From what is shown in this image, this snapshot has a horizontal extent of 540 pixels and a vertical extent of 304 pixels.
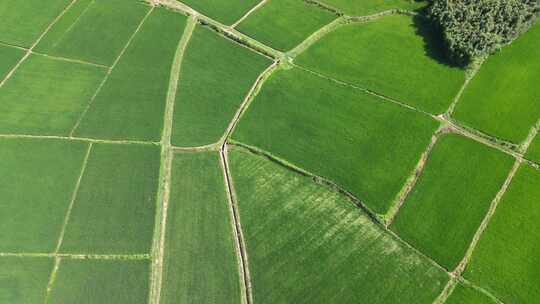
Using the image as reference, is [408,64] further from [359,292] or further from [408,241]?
[359,292]

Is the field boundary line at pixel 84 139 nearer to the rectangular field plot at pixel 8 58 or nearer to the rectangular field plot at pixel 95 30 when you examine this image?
the rectangular field plot at pixel 8 58

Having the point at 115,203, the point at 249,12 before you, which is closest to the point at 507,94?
the point at 249,12

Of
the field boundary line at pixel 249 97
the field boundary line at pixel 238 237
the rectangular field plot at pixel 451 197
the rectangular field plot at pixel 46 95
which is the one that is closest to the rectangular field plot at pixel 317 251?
the field boundary line at pixel 238 237

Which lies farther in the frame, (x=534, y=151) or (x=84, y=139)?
(x=84, y=139)

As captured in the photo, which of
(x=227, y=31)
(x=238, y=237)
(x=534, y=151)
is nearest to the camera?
(x=238, y=237)

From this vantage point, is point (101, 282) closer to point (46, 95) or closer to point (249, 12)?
point (46, 95)

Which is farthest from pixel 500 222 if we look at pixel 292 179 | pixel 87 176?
pixel 87 176

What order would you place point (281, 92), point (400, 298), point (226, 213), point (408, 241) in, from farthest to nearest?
point (281, 92)
point (226, 213)
point (408, 241)
point (400, 298)
